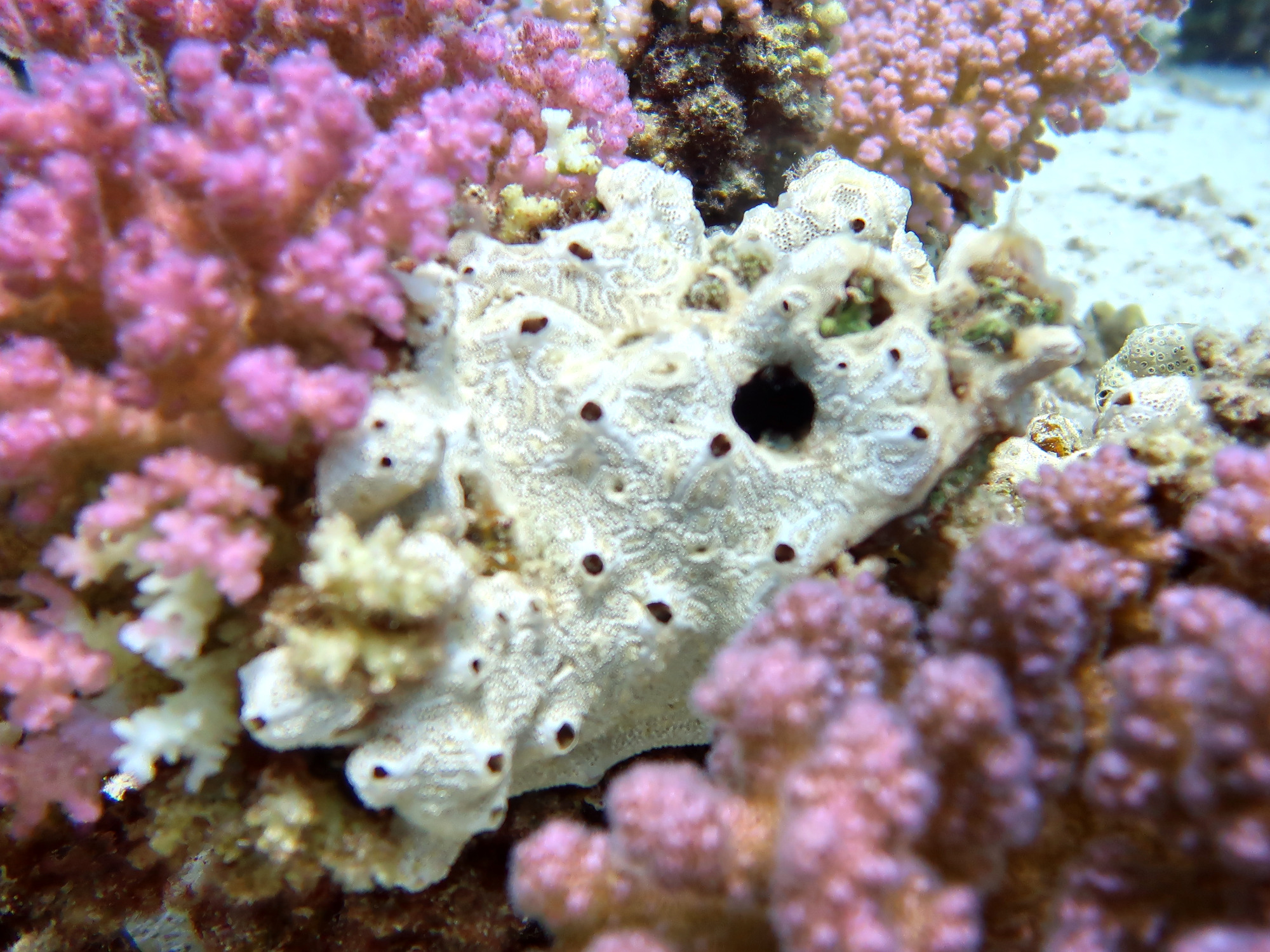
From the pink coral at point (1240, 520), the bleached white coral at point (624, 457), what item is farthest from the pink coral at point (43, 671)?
the pink coral at point (1240, 520)

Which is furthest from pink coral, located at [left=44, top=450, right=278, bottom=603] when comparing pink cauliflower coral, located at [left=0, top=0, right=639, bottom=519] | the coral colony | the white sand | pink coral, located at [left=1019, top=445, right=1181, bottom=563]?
the white sand

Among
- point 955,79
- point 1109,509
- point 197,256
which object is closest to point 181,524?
point 197,256

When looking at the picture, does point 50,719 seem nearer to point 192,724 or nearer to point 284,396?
point 192,724

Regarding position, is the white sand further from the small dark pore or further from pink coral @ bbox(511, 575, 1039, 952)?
pink coral @ bbox(511, 575, 1039, 952)

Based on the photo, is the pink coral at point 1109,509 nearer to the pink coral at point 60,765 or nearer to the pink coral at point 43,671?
the pink coral at point 43,671

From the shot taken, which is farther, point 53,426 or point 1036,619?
point 53,426

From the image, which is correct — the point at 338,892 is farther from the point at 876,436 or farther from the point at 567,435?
the point at 876,436
